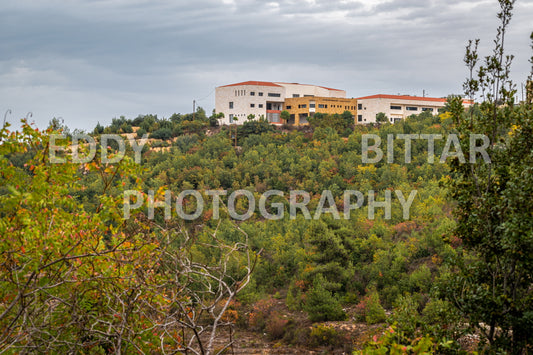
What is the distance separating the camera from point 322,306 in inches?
606

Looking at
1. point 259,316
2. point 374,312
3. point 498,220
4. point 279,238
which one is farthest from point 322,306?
point 498,220

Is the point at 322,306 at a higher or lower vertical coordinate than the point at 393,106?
lower

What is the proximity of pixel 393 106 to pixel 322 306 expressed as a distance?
3389cm

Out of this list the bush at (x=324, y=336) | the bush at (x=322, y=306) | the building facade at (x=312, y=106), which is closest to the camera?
the bush at (x=324, y=336)

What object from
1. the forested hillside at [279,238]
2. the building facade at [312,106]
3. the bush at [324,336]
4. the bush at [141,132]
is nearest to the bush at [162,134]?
the forested hillside at [279,238]

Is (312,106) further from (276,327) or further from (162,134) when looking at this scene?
(276,327)

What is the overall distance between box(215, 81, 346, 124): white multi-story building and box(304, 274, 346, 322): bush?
30168mm

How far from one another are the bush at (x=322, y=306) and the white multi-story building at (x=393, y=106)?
3186 centimetres

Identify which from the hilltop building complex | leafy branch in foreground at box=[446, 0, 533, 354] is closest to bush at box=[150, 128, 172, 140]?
the hilltop building complex

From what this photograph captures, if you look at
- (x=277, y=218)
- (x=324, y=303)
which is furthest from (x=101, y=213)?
(x=277, y=218)

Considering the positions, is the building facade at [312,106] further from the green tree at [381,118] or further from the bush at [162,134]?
the bush at [162,134]

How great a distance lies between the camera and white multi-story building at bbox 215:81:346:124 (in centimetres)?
4547

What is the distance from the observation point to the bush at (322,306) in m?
15.3

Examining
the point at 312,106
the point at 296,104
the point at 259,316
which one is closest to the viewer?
the point at 259,316
